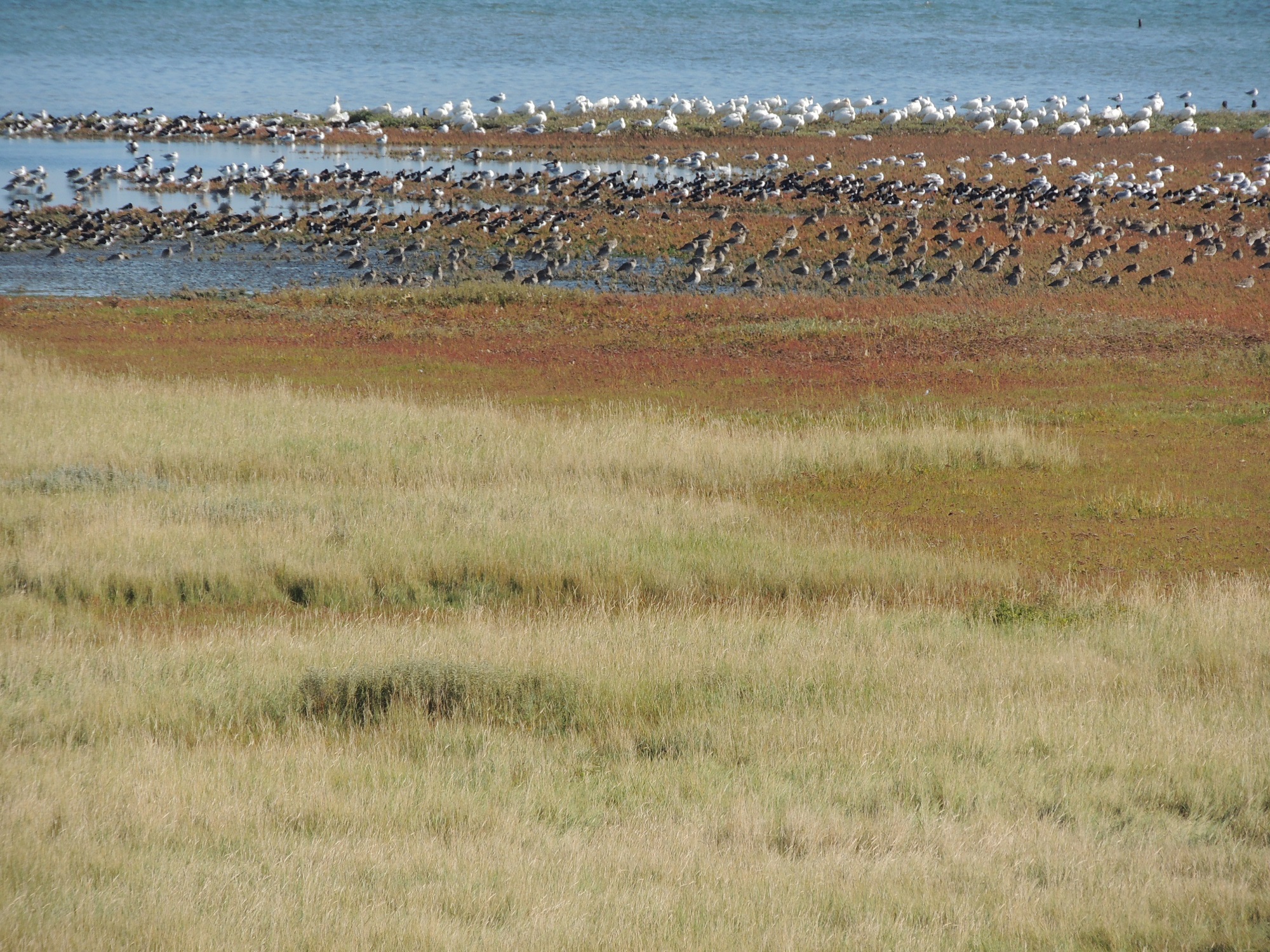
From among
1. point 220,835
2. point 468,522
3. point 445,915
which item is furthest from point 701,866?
point 468,522

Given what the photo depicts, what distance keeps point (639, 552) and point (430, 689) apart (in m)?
4.09

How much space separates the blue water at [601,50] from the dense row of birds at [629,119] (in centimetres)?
692

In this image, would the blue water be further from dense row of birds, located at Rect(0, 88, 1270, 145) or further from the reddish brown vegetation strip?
the reddish brown vegetation strip

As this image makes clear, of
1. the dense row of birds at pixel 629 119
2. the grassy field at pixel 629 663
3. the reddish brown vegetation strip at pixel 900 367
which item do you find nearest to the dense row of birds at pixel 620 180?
the dense row of birds at pixel 629 119

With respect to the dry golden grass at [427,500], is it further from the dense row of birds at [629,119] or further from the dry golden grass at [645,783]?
the dense row of birds at [629,119]

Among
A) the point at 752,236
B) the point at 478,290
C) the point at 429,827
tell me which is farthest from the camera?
the point at 752,236

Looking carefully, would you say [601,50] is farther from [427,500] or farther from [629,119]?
[427,500]

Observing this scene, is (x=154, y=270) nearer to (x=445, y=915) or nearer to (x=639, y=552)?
(x=639, y=552)

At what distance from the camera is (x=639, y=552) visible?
1195 centimetres

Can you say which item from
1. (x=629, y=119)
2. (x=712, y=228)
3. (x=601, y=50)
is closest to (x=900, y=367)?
(x=712, y=228)

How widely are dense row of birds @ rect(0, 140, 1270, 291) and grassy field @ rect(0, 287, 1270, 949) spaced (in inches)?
448

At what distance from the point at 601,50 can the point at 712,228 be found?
7966cm

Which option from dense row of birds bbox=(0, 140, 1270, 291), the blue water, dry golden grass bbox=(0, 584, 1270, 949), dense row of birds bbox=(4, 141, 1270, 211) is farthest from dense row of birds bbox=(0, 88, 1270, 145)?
dry golden grass bbox=(0, 584, 1270, 949)

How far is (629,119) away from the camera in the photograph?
62375 mm
